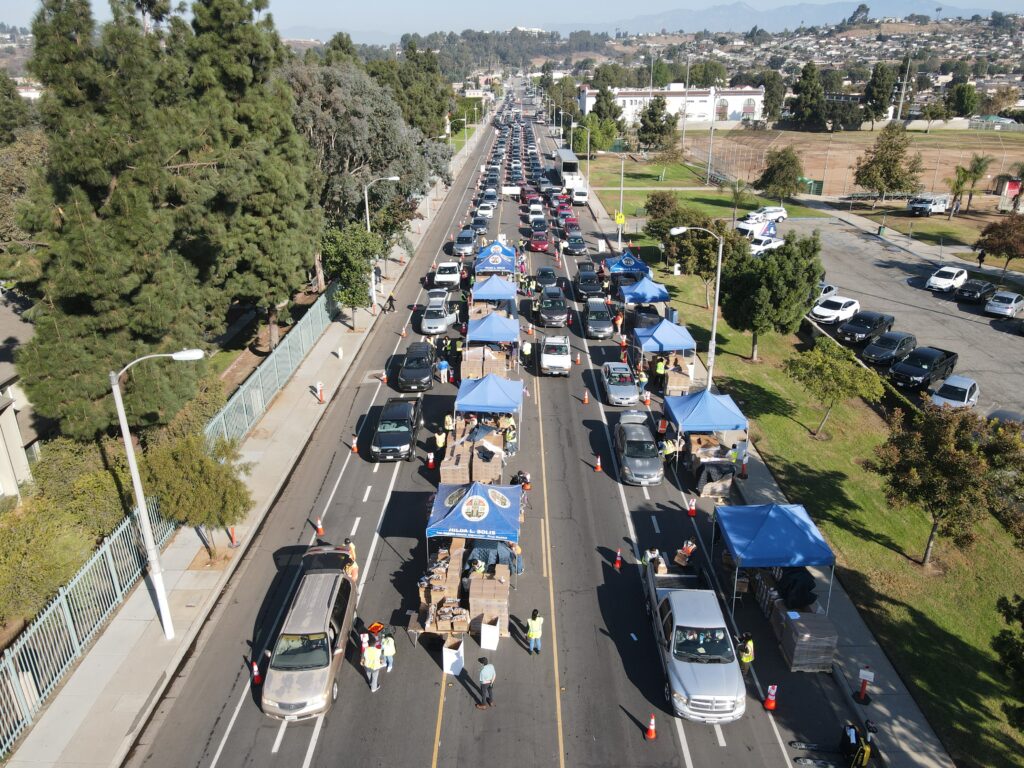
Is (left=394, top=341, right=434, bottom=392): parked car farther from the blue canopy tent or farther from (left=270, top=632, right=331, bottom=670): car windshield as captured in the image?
(left=270, top=632, right=331, bottom=670): car windshield

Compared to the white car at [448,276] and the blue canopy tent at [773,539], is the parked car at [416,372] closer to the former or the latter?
the white car at [448,276]

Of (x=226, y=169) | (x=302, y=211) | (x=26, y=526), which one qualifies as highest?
(x=226, y=169)

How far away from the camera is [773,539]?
58.7ft

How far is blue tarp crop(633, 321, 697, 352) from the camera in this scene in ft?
103

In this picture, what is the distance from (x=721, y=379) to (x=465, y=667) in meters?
20.3

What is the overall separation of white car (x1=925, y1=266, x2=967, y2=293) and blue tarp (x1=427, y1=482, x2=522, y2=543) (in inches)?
1506

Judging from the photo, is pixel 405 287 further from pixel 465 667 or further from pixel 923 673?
pixel 923 673

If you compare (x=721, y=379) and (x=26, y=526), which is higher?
(x=26, y=526)

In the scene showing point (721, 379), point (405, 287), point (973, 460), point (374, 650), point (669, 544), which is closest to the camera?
point (374, 650)

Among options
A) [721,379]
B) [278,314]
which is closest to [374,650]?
[721,379]

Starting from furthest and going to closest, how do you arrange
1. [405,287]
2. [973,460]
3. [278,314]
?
[405,287], [278,314], [973,460]

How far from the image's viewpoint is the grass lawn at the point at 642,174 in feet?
288

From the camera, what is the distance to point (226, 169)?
2458 centimetres

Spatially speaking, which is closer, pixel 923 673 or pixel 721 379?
pixel 923 673
